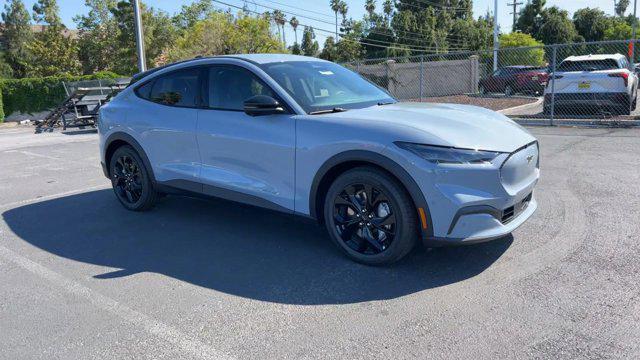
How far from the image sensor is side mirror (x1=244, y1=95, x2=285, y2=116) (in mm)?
4227

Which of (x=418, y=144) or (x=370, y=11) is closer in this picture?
(x=418, y=144)

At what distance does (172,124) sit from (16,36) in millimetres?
55292

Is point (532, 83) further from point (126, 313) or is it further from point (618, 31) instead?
point (618, 31)

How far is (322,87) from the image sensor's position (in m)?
4.77

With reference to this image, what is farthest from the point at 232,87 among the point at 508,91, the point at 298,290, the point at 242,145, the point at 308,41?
the point at 308,41

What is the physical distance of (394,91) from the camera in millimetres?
22422

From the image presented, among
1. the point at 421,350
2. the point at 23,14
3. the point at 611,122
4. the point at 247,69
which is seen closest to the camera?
the point at 421,350

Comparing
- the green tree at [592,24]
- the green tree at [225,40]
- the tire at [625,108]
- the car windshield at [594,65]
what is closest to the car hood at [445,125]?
the tire at [625,108]

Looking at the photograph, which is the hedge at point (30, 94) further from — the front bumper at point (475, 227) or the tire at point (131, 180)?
the front bumper at point (475, 227)

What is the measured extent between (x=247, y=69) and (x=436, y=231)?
227cm

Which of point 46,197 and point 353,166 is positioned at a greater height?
point 353,166

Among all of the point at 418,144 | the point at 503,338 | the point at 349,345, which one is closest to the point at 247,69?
the point at 418,144

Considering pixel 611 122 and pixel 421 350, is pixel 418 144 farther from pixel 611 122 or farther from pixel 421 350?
pixel 611 122

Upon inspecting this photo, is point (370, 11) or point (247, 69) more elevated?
point (370, 11)
